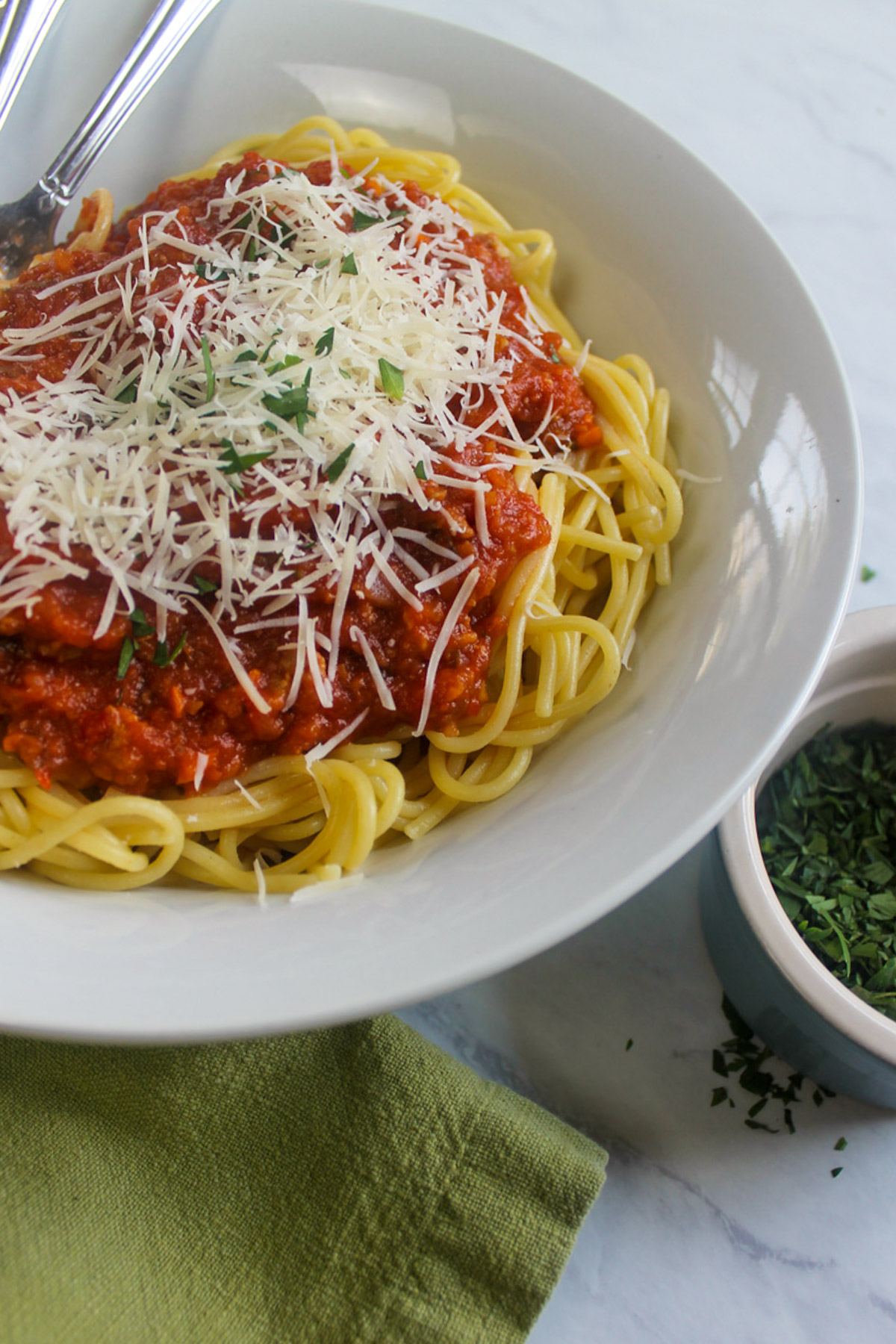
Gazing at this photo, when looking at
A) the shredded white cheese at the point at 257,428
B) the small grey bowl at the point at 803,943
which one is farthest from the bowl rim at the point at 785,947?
the shredded white cheese at the point at 257,428

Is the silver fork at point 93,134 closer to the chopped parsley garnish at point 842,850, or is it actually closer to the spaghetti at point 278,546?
A: the spaghetti at point 278,546

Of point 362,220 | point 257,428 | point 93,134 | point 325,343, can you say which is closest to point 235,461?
point 257,428

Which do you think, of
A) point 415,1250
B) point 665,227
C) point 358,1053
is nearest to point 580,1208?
point 415,1250

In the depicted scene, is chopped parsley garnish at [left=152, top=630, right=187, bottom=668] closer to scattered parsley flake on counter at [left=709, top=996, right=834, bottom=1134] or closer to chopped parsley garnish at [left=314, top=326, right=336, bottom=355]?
chopped parsley garnish at [left=314, top=326, right=336, bottom=355]

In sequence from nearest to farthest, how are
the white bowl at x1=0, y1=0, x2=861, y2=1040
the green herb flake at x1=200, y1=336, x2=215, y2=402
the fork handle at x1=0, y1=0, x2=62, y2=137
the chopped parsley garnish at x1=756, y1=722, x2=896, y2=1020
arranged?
the white bowl at x1=0, y1=0, x2=861, y2=1040
the green herb flake at x1=200, y1=336, x2=215, y2=402
the chopped parsley garnish at x1=756, y1=722, x2=896, y2=1020
the fork handle at x1=0, y1=0, x2=62, y2=137

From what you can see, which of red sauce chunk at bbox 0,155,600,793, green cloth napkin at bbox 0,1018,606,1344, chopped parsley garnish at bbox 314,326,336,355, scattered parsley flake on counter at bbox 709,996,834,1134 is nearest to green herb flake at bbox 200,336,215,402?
red sauce chunk at bbox 0,155,600,793

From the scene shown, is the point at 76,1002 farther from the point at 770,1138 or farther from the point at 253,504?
the point at 770,1138
